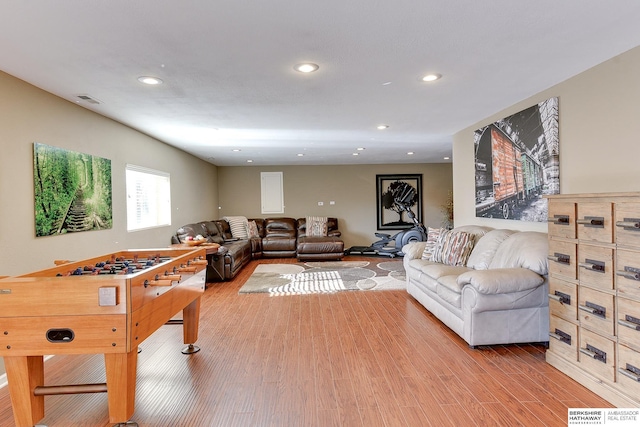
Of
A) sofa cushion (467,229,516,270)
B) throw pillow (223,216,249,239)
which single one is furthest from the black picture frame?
sofa cushion (467,229,516,270)

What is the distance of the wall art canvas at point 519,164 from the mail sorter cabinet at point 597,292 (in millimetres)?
913

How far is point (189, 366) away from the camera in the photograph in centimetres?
277

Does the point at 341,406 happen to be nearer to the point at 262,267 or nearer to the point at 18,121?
the point at 18,121

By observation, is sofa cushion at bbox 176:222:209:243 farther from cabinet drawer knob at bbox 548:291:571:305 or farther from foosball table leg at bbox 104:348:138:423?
cabinet drawer knob at bbox 548:291:571:305

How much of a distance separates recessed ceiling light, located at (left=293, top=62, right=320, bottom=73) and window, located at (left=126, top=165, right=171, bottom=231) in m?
3.08

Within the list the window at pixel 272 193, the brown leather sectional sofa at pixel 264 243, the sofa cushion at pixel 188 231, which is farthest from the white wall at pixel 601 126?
the window at pixel 272 193

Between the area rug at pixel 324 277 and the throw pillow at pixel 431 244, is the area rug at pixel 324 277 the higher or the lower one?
the lower one

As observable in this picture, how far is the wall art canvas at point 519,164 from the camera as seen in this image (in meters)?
3.36

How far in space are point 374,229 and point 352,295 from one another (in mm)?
4762

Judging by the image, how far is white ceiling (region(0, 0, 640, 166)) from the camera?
1925 millimetres

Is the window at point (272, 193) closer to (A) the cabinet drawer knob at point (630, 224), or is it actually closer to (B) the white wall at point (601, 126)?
(B) the white wall at point (601, 126)

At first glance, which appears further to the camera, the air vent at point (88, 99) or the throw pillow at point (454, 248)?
the throw pillow at point (454, 248)

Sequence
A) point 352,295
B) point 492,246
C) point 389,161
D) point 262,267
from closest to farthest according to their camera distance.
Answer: point 492,246, point 352,295, point 262,267, point 389,161

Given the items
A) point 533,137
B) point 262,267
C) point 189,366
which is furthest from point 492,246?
point 262,267
